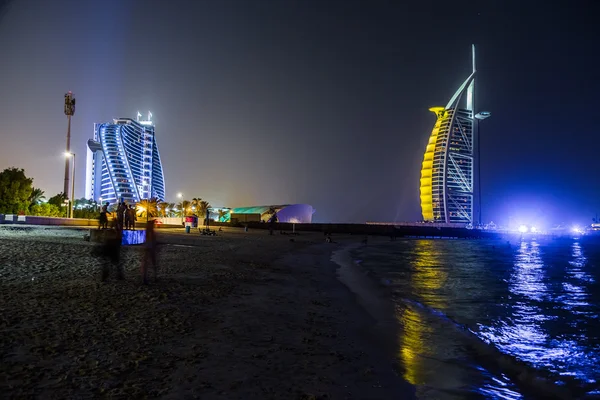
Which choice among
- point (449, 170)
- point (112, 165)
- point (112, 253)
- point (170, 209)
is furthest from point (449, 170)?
point (112, 253)

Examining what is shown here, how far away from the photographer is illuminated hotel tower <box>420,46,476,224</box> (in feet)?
492

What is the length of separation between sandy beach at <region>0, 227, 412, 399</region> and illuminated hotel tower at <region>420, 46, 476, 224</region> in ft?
483

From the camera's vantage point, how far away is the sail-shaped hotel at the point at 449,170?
150 m

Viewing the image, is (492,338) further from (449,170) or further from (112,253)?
(449,170)

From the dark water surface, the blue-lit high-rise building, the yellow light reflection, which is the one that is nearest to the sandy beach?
the yellow light reflection

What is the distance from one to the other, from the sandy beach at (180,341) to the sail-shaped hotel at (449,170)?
5806 inches

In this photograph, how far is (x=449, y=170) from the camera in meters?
152

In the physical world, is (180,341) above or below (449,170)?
below

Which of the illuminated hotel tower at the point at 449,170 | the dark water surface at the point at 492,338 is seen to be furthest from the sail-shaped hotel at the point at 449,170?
the dark water surface at the point at 492,338

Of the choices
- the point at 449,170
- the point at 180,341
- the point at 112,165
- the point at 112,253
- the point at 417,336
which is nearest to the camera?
the point at 180,341

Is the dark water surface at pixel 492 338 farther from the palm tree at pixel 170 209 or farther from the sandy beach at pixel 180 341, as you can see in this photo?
the palm tree at pixel 170 209

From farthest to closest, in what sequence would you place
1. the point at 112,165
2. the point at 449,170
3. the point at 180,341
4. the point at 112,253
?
the point at 112,165
the point at 449,170
the point at 112,253
the point at 180,341

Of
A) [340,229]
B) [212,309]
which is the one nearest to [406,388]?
[212,309]

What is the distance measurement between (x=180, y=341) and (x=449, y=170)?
158 m
